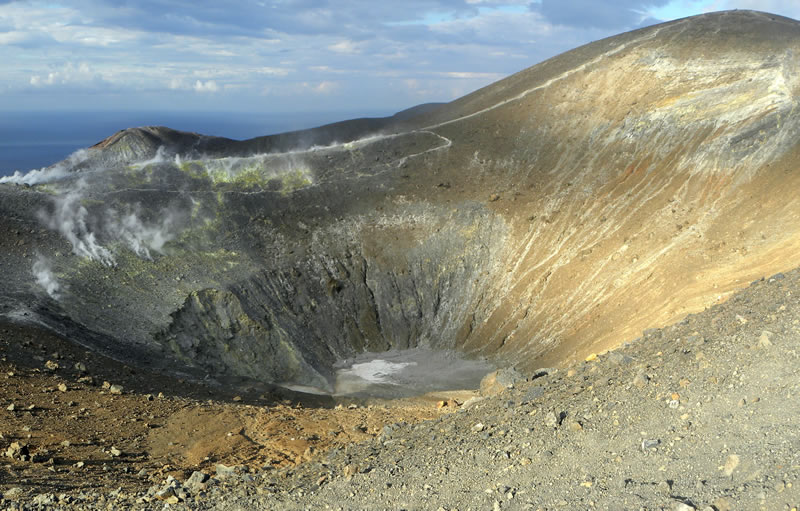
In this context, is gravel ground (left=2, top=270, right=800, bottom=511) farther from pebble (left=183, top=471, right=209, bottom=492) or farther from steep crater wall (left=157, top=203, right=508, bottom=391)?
steep crater wall (left=157, top=203, right=508, bottom=391)

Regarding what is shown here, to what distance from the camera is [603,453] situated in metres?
9.59

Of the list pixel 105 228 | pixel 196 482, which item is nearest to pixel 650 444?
pixel 196 482

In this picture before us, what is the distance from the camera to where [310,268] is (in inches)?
1391

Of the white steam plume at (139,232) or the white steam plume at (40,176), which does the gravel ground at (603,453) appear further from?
the white steam plume at (40,176)

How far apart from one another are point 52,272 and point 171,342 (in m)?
6.35

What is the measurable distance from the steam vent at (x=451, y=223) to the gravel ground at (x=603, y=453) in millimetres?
11224

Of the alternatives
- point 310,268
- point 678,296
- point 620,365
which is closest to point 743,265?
point 678,296

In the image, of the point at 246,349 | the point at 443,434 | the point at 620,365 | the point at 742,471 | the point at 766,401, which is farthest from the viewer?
the point at 246,349

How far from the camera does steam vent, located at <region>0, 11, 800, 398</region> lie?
2747 cm

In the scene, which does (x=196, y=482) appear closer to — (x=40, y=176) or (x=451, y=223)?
(x=451, y=223)

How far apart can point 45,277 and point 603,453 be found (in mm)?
26116

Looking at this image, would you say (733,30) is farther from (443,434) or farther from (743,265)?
(443,434)

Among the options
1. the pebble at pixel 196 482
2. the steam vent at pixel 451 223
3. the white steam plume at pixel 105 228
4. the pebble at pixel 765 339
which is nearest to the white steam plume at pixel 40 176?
the steam vent at pixel 451 223

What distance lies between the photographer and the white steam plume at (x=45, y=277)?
27.0m
